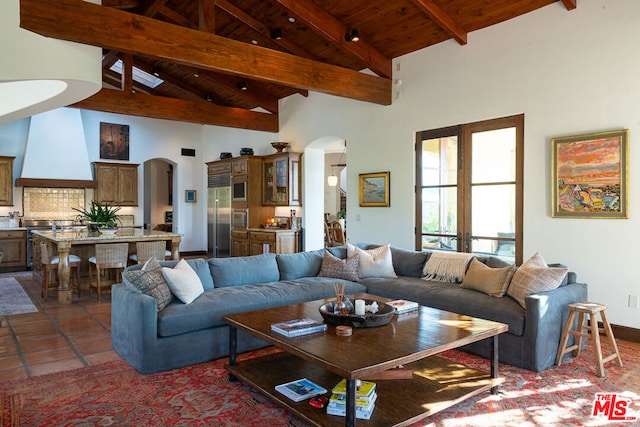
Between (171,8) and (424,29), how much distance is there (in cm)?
403

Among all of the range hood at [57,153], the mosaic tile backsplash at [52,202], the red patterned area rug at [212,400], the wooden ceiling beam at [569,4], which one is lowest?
the red patterned area rug at [212,400]

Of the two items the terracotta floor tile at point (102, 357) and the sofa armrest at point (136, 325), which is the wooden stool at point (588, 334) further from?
the terracotta floor tile at point (102, 357)

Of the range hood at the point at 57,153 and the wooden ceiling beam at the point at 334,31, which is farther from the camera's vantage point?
the range hood at the point at 57,153

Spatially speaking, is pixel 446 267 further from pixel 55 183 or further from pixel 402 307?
pixel 55 183

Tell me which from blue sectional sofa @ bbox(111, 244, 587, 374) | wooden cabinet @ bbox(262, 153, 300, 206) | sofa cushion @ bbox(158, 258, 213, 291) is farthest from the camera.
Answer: wooden cabinet @ bbox(262, 153, 300, 206)

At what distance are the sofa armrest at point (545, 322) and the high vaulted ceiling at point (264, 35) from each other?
316 cm

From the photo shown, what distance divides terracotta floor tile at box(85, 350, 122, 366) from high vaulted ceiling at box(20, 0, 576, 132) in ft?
9.50

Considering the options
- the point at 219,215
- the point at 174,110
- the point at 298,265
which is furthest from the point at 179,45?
the point at 219,215

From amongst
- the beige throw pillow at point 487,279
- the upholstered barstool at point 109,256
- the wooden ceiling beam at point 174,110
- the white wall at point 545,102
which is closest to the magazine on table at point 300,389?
the beige throw pillow at point 487,279

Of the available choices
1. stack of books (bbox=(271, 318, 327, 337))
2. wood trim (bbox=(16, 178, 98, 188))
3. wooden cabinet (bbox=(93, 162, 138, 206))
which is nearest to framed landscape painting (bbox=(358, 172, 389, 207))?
stack of books (bbox=(271, 318, 327, 337))

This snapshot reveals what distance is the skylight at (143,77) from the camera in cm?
995

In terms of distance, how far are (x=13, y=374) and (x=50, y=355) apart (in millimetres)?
444

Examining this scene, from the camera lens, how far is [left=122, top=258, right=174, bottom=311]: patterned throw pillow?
3.62 meters

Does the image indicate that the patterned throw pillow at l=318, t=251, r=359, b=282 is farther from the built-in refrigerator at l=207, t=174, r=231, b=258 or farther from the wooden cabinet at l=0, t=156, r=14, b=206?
the wooden cabinet at l=0, t=156, r=14, b=206
